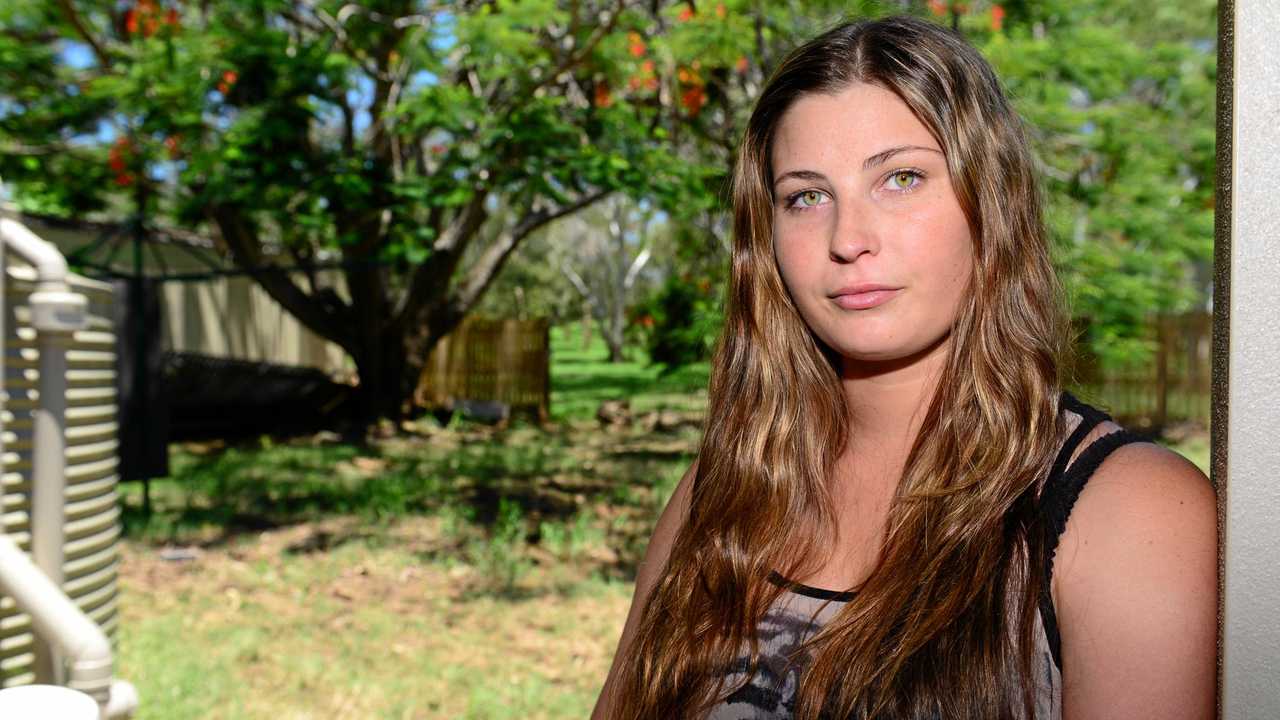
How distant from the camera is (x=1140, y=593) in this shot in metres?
Result: 1.15

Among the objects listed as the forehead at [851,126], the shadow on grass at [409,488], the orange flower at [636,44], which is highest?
the orange flower at [636,44]

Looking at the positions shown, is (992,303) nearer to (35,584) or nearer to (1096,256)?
(35,584)

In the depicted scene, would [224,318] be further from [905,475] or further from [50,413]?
[905,475]

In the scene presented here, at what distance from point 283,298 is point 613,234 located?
22.7 m

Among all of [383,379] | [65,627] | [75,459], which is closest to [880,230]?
[65,627]

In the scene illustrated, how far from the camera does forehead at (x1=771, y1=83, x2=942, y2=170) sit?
A: 144 centimetres

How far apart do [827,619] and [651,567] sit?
40 centimetres

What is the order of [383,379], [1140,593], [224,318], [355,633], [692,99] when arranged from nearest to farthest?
[1140,593] < [355,633] < [692,99] < [383,379] < [224,318]

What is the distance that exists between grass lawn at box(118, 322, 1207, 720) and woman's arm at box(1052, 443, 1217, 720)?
170 cm

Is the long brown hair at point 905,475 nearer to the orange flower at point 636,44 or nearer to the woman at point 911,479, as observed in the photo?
the woman at point 911,479

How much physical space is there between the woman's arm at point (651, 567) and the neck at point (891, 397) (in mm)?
309

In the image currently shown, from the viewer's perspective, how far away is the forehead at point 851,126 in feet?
4.71

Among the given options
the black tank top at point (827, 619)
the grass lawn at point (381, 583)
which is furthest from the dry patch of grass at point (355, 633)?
the black tank top at point (827, 619)

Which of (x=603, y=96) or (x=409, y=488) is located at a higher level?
(x=603, y=96)
